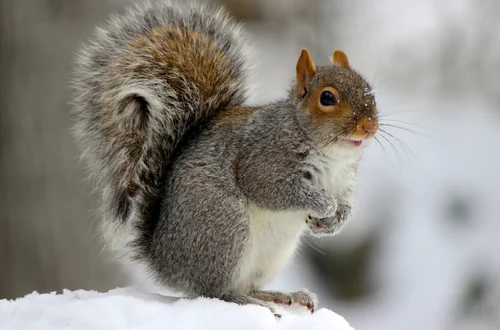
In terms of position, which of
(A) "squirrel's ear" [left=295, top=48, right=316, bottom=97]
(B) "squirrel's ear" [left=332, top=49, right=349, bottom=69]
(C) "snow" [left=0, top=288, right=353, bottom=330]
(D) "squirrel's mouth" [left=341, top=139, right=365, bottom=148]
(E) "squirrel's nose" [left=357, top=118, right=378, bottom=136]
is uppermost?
(B) "squirrel's ear" [left=332, top=49, right=349, bottom=69]

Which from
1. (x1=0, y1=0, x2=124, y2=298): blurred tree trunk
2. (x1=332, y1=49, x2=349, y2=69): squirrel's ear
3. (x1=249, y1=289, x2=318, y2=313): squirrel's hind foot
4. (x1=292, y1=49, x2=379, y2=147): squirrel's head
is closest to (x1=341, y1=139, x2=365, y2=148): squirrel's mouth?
(x1=292, y1=49, x2=379, y2=147): squirrel's head

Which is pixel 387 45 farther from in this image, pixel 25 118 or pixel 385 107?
pixel 25 118

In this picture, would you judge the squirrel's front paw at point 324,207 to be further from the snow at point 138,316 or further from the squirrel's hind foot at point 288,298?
the snow at point 138,316

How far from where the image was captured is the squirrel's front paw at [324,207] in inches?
65.4

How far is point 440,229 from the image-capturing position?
3834 mm

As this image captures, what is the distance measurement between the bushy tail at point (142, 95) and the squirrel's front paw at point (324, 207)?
0.35m

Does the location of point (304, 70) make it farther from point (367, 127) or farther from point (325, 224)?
point (325, 224)

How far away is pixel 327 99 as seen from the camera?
1658mm

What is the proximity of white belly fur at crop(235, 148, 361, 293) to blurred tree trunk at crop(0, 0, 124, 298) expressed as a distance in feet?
2.91

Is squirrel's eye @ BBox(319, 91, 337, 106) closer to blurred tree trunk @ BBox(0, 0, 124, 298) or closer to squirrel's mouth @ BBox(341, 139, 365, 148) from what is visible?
squirrel's mouth @ BBox(341, 139, 365, 148)

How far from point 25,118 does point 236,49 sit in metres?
0.79

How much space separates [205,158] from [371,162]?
2487mm

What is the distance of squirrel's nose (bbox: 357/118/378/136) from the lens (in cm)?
159

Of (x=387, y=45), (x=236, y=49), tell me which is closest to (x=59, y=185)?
(x=236, y=49)
